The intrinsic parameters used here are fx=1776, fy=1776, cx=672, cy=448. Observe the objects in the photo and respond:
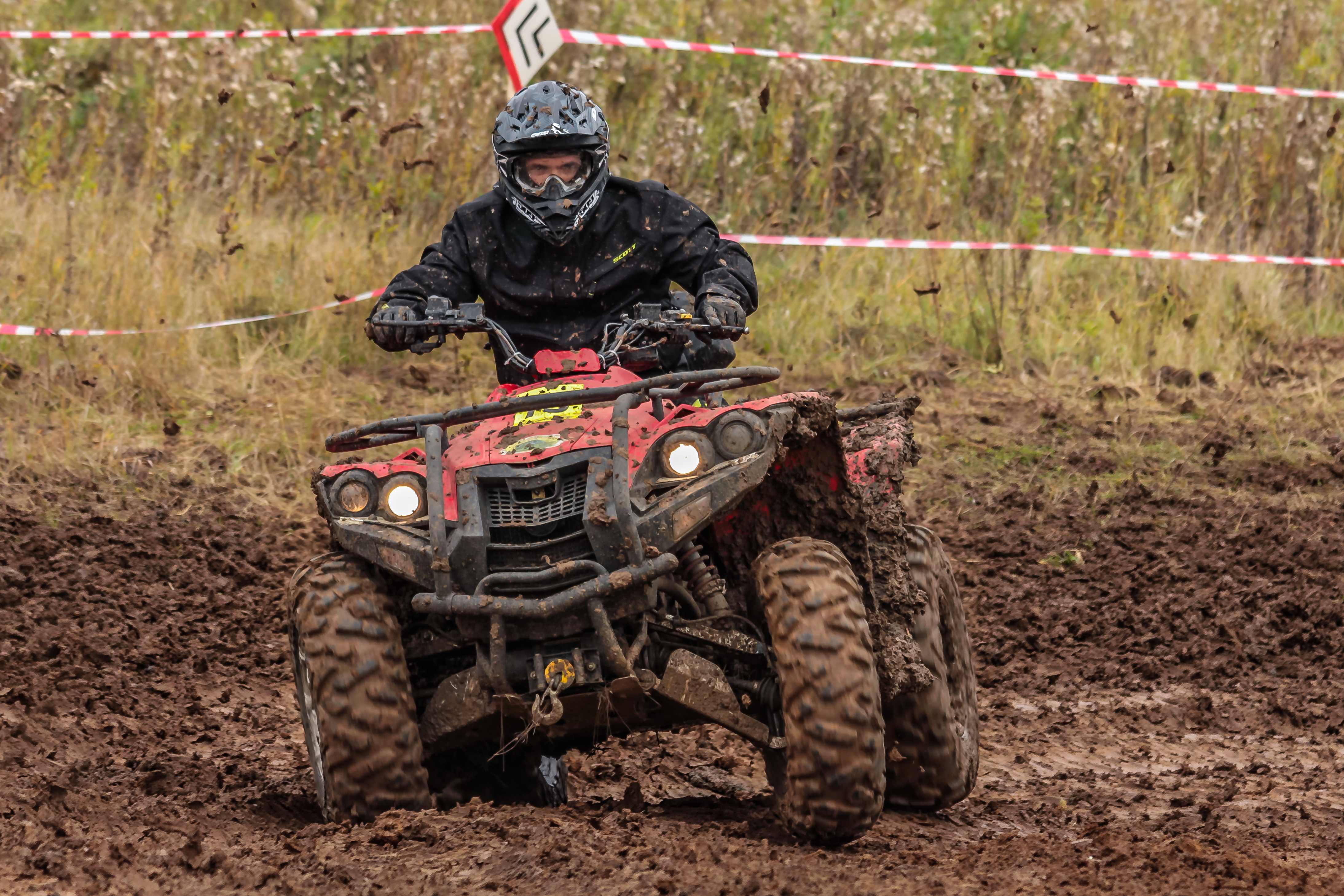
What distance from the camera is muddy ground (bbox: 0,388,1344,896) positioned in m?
4.17

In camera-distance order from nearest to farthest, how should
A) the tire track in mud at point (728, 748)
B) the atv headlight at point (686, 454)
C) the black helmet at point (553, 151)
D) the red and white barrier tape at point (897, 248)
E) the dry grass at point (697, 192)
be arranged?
the tire track in mud at point (728, 748)
the atv headlight at point (686, 454)
the black helmet at point (553, 151)
the red and white barrier tape at point (897, 248)
the dry grass at point (697, 192)

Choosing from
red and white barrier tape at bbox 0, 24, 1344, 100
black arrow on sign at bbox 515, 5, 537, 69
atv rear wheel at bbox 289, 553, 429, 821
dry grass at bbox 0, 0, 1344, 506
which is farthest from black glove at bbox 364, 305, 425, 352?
red and white barrier tape at bbox 0, 24, 1344, 100

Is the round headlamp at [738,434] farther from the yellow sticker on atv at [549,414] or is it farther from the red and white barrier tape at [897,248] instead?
the red and white barrier tape at [897,248]

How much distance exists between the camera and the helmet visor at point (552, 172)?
570cm

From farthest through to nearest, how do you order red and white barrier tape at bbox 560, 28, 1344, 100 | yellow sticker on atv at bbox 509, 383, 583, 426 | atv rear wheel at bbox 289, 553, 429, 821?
red and white barrier tape at bbox 560, 28, 1344, 100, yellow sticker on atv at bbox 509, 383, 583, 426, atv rear wheel at bbox 289, 553, 429, 821

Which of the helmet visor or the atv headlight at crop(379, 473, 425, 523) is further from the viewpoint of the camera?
the helmet visor

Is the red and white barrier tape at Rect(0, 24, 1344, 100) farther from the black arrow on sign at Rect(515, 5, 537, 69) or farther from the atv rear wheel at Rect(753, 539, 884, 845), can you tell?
the atv rear wheel at Rect(753, 539, 884, 845)

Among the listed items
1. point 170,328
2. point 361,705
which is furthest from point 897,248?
point 361,705

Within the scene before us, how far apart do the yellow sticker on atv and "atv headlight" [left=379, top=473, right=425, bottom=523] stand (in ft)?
1.20

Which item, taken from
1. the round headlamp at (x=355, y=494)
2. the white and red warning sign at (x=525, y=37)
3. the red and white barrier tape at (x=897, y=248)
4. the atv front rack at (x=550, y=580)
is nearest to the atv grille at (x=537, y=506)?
the atv front rack at (x=550, y=580)

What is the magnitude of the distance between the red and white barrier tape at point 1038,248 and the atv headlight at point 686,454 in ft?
19.3

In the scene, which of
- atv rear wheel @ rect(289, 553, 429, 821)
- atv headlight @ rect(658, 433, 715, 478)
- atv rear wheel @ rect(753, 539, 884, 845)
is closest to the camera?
atv rear wheel @ rect(753, 539, 884, 845)

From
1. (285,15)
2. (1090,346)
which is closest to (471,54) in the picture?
(285,15)

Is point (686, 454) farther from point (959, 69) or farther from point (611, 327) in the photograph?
point (959, 69)
